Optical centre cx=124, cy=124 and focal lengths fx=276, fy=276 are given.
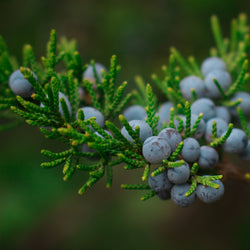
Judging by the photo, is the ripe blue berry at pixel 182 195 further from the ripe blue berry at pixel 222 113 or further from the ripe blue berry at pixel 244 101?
the ripe blue berry at pixel 244 101

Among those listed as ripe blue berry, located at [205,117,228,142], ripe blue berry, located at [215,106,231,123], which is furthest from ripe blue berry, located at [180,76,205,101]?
ripe blue berry, located at [205,117,228,142]

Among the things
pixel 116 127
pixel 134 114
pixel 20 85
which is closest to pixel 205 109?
pixel 134 114

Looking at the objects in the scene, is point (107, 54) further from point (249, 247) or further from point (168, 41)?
point (249, 247)

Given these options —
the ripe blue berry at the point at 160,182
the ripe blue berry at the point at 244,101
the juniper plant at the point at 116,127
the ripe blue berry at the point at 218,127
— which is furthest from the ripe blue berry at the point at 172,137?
the ripe blue berry at the point at 244,101

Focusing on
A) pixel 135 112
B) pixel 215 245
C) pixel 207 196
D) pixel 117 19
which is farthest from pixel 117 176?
pixel 207 196

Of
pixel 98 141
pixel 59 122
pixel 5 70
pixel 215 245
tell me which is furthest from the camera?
pixel 215 245

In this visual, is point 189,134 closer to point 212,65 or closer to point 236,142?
point 236,142

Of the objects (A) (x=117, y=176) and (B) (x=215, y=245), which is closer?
(B) (x=215, y=245)
